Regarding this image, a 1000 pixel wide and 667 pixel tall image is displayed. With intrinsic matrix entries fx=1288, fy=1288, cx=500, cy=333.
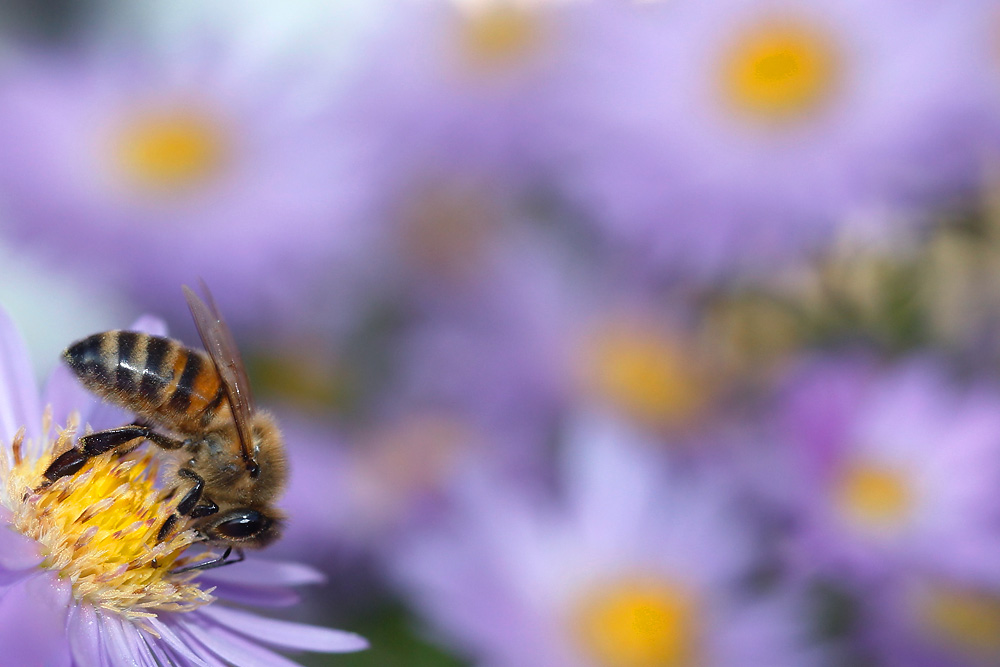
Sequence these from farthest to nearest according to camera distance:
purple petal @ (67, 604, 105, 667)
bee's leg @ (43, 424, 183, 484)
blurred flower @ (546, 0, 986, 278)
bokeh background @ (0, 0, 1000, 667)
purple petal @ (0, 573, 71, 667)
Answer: blurred flower @ (546, 0, 986, 278), bokeh background @ (0, 0, 1000, 667), bee's leg @ (43, 424, 183, 484), purple petal @ (67, 604, 105, 667), purple petal @ (0, 573, 71, 667)

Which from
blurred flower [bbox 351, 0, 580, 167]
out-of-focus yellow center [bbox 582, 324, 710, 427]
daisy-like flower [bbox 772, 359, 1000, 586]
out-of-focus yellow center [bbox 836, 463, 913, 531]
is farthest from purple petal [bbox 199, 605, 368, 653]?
blurred flower [bbox 351, 0, 580, 167]

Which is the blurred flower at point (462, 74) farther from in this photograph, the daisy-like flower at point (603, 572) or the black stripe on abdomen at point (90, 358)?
the black stripe on abdomen at point (90, 358)

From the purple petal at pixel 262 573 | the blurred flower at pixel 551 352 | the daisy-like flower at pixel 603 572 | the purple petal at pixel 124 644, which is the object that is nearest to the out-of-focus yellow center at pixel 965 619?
the daisy-like flower at pixel 603 572

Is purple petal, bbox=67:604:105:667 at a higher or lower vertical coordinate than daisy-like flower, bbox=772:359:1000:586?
lower

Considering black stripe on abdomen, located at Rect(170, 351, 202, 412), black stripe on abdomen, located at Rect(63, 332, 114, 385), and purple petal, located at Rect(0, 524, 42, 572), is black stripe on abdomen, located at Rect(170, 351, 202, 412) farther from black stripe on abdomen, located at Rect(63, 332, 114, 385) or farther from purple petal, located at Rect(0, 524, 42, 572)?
purple petal, located at Rect(0, 524, 42, 572)

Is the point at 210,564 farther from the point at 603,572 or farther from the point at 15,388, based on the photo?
the point at 603,572
